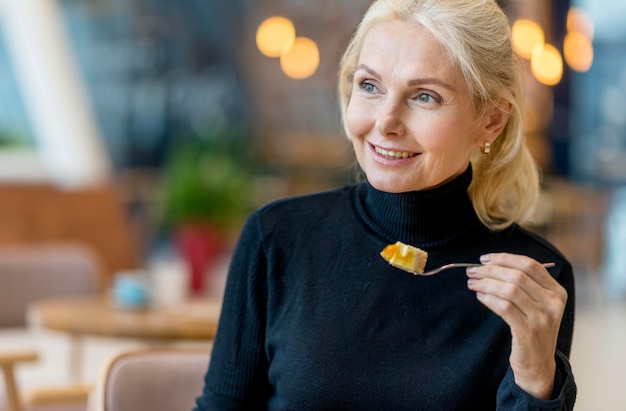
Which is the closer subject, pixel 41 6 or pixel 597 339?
pixel 597 339

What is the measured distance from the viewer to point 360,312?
1.65 meters

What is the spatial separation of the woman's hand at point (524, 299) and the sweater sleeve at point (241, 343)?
448 millimetres

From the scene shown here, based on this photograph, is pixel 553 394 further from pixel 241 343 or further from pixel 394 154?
pixel 241 343

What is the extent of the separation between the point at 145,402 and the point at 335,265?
1.55 feet

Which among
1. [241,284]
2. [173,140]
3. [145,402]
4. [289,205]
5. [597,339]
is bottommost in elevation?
[597,339]

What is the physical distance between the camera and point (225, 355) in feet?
5.55

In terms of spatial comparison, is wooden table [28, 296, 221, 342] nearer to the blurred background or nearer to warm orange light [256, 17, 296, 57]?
warm orange light [256, 17, 296, 57]

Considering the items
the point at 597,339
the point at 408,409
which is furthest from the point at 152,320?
the point at 597,339

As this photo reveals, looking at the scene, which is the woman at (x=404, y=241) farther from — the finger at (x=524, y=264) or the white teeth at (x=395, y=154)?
the finger at (x=524, y=264)

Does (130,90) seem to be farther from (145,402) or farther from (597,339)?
(145,402)

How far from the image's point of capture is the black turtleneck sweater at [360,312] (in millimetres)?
1592

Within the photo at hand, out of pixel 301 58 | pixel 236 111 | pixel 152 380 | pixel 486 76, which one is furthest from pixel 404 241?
pixel 236 111

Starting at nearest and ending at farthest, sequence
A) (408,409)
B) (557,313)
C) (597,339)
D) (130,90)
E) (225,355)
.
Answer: (557,313), (408,409), (225,355), (597,339), (130,90)

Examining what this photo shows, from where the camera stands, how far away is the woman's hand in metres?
1.33
